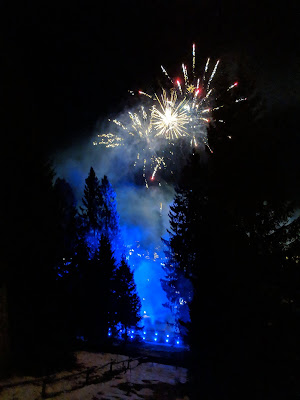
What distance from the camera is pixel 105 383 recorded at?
38.0ft

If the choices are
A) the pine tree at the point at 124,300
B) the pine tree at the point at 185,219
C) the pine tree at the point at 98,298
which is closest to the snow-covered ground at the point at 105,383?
the pine tree at the point at 98,298

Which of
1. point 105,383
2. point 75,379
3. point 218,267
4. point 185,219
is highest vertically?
point 185,219

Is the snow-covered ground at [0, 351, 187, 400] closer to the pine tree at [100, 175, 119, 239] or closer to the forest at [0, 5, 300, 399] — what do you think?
the forest at [0, 5, 300, 399]

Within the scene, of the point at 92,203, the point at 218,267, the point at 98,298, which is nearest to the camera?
the point at 218,267

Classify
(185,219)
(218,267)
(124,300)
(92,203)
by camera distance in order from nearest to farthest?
(218,267)
(124,300)
(185,219)
(92,203)

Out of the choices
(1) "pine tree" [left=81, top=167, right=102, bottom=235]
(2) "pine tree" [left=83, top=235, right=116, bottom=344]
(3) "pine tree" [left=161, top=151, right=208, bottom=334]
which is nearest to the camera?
(2) "pine tree" [left=83, top=235, right=116, bottom=344]

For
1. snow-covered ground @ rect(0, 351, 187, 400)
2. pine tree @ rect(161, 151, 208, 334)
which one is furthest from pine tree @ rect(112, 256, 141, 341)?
snow-covered ground @ rect(0, 351, 187, 400)

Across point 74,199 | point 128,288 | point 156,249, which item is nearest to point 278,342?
point 128,288

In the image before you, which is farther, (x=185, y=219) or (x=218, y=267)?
(x=185, y=219)

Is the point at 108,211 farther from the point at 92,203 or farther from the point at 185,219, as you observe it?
the point at 185,219

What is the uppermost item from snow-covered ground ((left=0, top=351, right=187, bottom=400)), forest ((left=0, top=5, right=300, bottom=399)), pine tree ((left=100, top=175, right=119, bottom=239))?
pine tree ((left=100, top=175, right=119, bottom=239))

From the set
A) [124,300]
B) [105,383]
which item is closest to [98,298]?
[124,300]

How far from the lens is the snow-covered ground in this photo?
939cm

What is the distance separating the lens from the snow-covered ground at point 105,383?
370 inches
